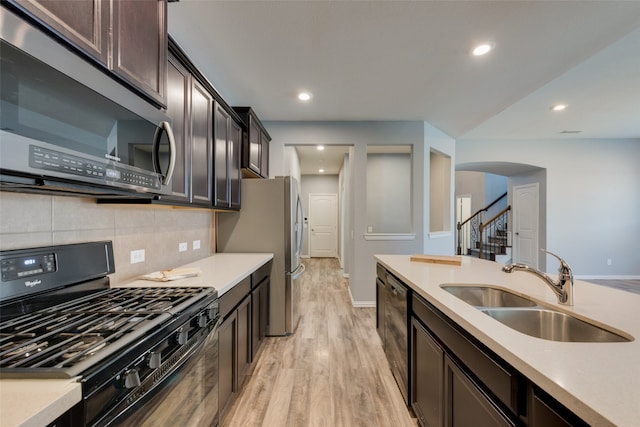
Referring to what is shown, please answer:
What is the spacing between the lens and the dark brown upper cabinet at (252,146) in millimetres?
2906

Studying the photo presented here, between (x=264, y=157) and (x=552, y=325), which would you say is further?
(x=264, y=157)

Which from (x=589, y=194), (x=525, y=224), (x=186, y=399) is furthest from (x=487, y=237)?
(x=186, y=399)

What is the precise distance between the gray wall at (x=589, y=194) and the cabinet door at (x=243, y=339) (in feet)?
16.6

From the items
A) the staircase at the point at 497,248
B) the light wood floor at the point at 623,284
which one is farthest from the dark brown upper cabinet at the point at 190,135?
the staircase at the point at 497,248

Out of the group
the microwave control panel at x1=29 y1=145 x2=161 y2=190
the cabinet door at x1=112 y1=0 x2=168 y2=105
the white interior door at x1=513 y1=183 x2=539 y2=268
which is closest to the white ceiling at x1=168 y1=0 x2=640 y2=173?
the cabinet door at x1=112 y1=0 x2=168 y2=105

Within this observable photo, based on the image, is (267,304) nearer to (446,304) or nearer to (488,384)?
(446,304)

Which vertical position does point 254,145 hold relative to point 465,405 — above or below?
above

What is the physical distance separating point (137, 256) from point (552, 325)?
2.24 m

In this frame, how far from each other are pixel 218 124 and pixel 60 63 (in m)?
1.49

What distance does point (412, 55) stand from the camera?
228cm

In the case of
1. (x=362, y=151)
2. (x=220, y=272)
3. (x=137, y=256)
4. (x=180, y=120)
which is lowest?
(x=220, y=272)

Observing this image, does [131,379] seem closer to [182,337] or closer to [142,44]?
[182,337]

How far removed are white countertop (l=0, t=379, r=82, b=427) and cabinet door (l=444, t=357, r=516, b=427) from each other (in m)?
1.16

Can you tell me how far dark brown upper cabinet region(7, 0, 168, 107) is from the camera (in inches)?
31.1
